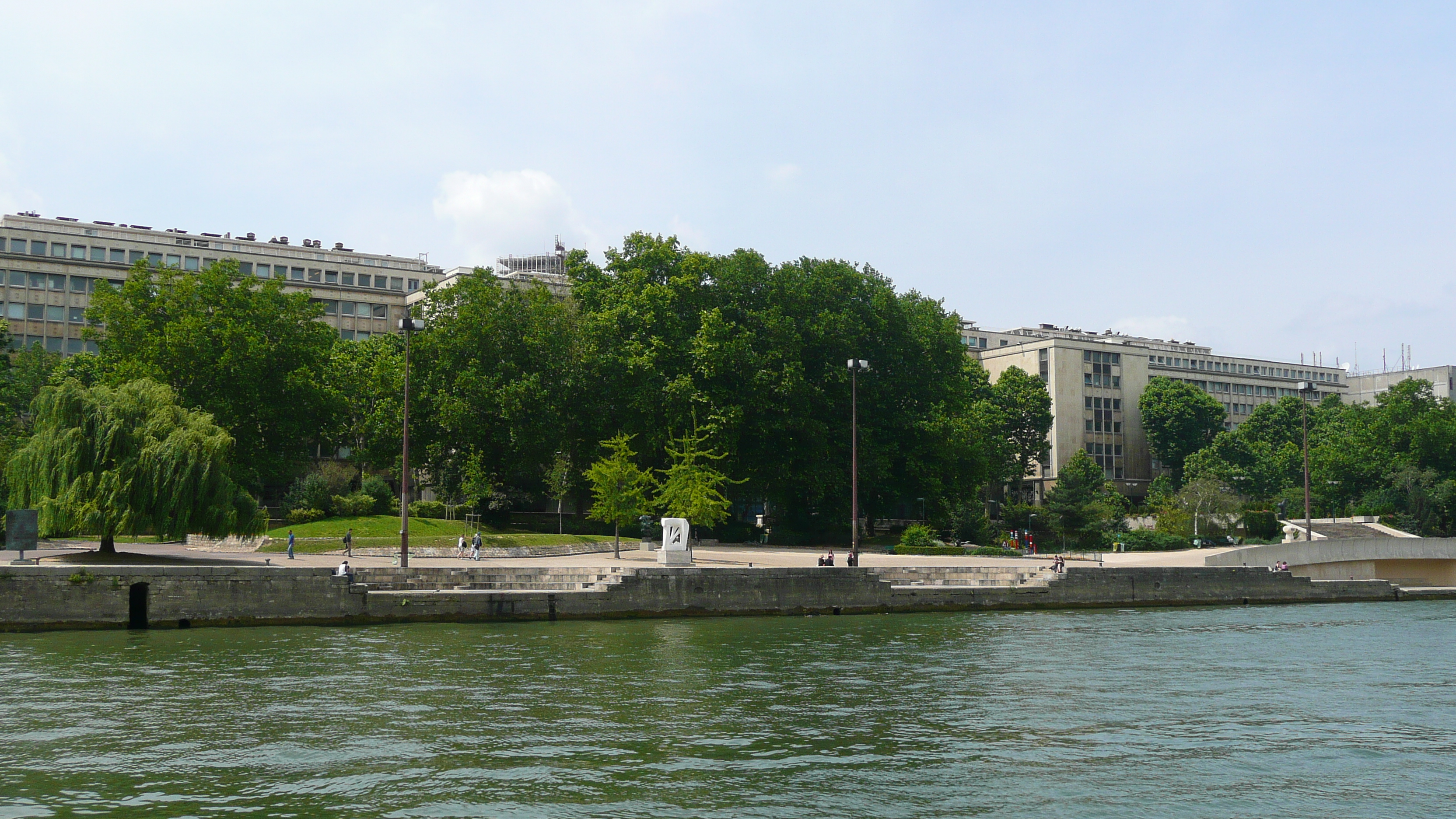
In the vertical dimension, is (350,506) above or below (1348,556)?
above

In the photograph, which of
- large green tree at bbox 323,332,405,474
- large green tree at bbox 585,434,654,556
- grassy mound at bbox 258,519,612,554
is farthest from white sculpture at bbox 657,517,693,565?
large green tree at bbox 323,332,405,474

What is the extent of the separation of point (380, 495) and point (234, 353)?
1146 centimetres

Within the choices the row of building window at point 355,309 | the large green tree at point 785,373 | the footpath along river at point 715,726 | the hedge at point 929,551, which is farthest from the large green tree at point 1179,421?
the footpath along river at point 715,726

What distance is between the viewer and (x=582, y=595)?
122ft

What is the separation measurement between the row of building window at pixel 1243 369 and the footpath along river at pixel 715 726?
355 feet

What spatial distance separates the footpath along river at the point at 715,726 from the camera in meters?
14.2

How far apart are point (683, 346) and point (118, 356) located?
1177 inches

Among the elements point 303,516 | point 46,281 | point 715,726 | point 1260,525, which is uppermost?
point 46,281

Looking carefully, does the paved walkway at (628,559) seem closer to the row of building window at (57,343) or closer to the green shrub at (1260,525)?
the green shrub at (1260,525)

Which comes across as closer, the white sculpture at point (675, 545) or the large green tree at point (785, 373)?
the white sculpture at point (675, 545)

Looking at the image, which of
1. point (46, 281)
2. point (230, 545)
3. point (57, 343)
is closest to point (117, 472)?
point (230, 545)

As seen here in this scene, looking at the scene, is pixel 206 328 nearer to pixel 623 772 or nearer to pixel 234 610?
pixel 234 610

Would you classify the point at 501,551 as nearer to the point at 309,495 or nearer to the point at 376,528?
the point at 376,528

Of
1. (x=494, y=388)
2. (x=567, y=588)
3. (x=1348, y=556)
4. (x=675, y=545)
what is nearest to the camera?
(x=567, y=588)
